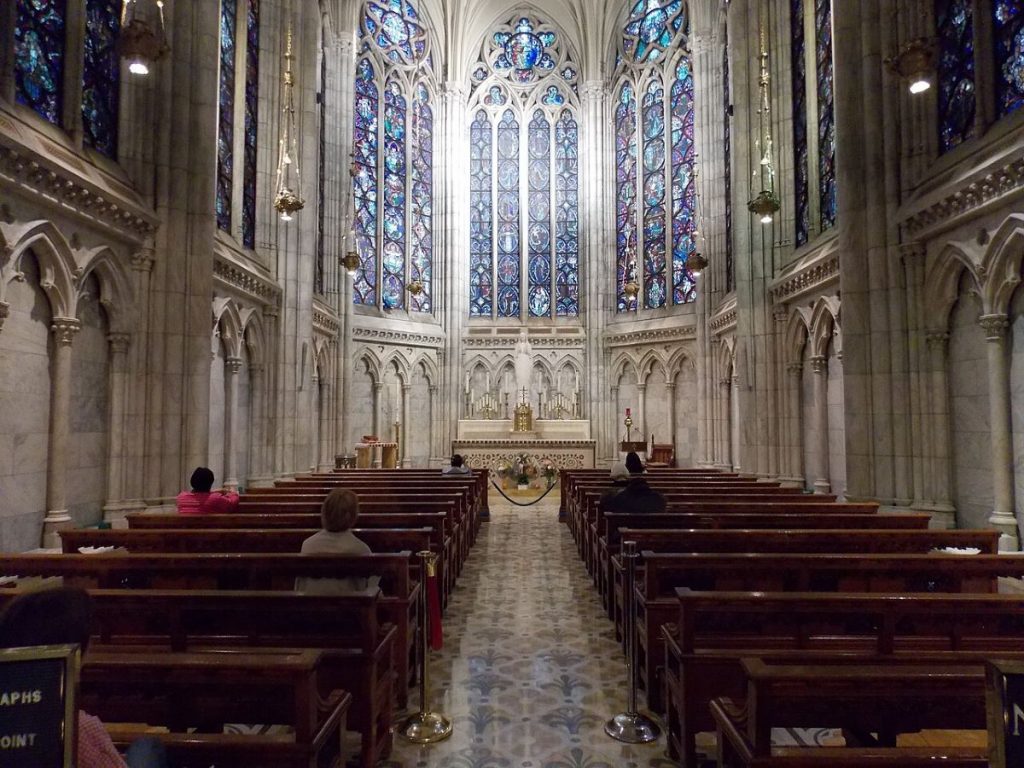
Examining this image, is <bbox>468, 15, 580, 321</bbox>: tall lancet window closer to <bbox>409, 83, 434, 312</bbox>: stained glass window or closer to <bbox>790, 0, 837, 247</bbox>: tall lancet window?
<bbox>409, 83, 434, 312</bbox>: stained glass window

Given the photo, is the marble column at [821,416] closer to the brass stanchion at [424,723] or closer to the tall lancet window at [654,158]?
the tall lancet window at [654,158]

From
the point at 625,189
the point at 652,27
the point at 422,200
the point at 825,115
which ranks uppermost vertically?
the point at 652,27

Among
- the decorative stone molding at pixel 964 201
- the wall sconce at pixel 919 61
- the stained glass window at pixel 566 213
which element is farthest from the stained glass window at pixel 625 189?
the wall sconce at pixel 919 61

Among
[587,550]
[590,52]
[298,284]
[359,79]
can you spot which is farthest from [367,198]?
[587,550]

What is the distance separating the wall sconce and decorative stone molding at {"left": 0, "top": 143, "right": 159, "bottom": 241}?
9.55 metres

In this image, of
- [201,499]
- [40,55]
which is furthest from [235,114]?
[201,499]

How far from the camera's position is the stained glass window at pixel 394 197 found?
77.6ft

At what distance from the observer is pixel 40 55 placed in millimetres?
8273

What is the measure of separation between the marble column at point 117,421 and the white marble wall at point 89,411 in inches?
3.0

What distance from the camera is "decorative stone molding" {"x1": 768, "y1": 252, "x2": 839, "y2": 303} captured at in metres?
11.7

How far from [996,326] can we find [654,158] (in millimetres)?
17702

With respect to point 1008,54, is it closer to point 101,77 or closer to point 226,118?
point 101,77

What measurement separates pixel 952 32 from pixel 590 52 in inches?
718

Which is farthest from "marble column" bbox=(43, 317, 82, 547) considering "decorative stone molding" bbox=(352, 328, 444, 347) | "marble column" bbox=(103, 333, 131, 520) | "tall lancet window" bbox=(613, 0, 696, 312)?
"tall lancet window" bbox=(613, 0, 696, 312)
